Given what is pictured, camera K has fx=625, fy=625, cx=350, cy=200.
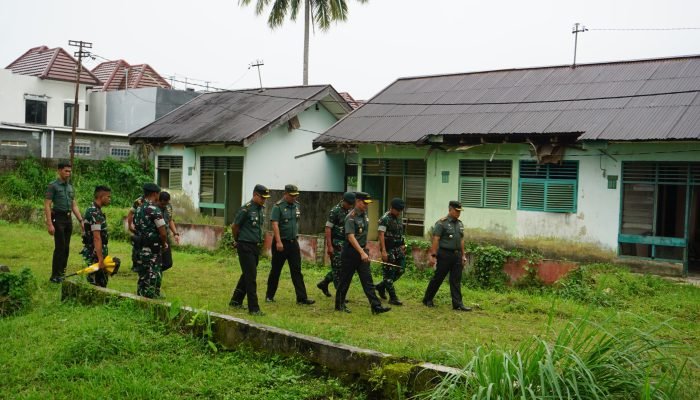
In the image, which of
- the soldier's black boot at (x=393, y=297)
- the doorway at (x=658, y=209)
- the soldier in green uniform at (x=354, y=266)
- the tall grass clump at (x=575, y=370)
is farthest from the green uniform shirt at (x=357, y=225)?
the doorway at (x=658, y=209)

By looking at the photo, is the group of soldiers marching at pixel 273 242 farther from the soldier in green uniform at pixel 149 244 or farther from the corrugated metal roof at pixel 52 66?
the corrugated metal roof at pixel 52 66

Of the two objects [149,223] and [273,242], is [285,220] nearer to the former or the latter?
[273,242]

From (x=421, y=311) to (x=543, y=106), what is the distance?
7.43 m

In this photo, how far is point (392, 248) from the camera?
408 inches

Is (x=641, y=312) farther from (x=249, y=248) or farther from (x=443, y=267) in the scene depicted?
(x=249, y=248)

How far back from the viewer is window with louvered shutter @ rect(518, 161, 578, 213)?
13.6 meters

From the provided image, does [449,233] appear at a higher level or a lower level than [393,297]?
higher

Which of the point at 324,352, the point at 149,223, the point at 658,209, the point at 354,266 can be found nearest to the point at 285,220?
the point at 354,266

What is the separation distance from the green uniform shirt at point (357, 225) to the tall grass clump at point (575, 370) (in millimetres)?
4970

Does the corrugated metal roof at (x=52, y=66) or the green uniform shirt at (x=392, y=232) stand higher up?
the corrugated metal roof at (x=52, y=66)

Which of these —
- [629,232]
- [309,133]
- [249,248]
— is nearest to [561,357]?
[249,248]

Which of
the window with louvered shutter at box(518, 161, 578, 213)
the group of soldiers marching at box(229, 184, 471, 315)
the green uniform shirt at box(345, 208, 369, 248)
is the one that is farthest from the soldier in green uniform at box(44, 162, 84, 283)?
the window with louvered shutter at box(518, 161, 578, 213)

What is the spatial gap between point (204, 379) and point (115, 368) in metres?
0.83

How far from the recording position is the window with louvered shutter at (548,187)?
1360cm
